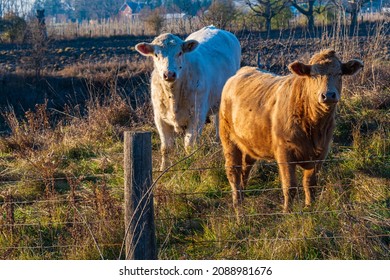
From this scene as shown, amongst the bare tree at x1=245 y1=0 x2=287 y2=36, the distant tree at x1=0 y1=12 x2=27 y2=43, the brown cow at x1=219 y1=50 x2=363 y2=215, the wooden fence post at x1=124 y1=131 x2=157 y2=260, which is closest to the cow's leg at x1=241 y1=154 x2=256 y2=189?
the brown cow at x1=219 y1=50 x2=363 y2=215

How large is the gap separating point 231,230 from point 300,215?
0.61m

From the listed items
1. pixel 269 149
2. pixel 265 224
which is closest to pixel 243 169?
A: pixel 269 149

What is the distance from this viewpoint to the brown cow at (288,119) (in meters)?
5.51

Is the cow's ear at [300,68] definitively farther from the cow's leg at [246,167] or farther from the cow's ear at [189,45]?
the cow's ear at [189,45]

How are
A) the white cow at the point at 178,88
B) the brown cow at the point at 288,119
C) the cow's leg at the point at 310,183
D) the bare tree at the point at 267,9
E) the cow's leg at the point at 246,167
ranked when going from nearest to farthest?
the brown cow at the point at 288,119
the cow's leg at the point at 310,183
the cow's leg at the point at 246,167
the white cow at the point at 178,88
the bare tree at the point at 267,9

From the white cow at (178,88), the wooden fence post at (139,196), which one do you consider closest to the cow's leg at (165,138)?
the white cow at (178,88)

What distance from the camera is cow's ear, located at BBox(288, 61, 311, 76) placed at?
18.1 ft

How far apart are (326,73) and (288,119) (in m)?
0.59

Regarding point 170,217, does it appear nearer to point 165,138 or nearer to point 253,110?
point 253,110

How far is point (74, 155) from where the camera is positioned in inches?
365

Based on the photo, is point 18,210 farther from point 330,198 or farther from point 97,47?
point 97,47

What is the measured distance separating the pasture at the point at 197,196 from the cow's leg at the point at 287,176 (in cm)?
12

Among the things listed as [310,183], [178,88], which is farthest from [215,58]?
[310,183]

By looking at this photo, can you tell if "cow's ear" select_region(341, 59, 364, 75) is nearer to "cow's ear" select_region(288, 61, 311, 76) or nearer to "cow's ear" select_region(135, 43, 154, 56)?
"cow's ear" select_region(288, 61, 311, 76)
